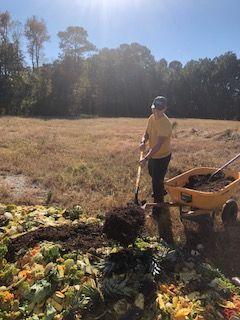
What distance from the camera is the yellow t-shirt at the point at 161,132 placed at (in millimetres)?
6883

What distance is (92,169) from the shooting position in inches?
428

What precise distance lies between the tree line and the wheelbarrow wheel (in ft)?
112

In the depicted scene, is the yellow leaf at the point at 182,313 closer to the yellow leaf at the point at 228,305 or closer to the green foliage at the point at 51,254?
the yellow leaf at the point at 228,305

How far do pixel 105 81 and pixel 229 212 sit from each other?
4205 centimetres

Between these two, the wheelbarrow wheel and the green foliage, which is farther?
the wheelbarrow wheel

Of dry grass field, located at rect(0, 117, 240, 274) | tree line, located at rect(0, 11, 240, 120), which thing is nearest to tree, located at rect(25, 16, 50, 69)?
tree line, located at rect(0, 11, 240, 120)

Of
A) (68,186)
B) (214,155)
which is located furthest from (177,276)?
(214,155)

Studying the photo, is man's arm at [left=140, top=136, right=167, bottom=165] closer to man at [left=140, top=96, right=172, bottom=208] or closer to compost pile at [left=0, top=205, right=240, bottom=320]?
man at [left=140, top=96, right=172, bottom=208]

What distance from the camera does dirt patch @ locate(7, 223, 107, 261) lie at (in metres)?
5.19

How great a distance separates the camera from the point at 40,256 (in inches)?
188

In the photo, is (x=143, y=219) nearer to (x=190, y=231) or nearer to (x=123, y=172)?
(x=190, y=231)

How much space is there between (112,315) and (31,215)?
2.53 metres

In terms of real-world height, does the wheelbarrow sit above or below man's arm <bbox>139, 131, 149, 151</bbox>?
below

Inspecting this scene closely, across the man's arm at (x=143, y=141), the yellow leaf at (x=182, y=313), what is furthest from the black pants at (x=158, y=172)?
the yellow leaf at (x=182, y=313)
